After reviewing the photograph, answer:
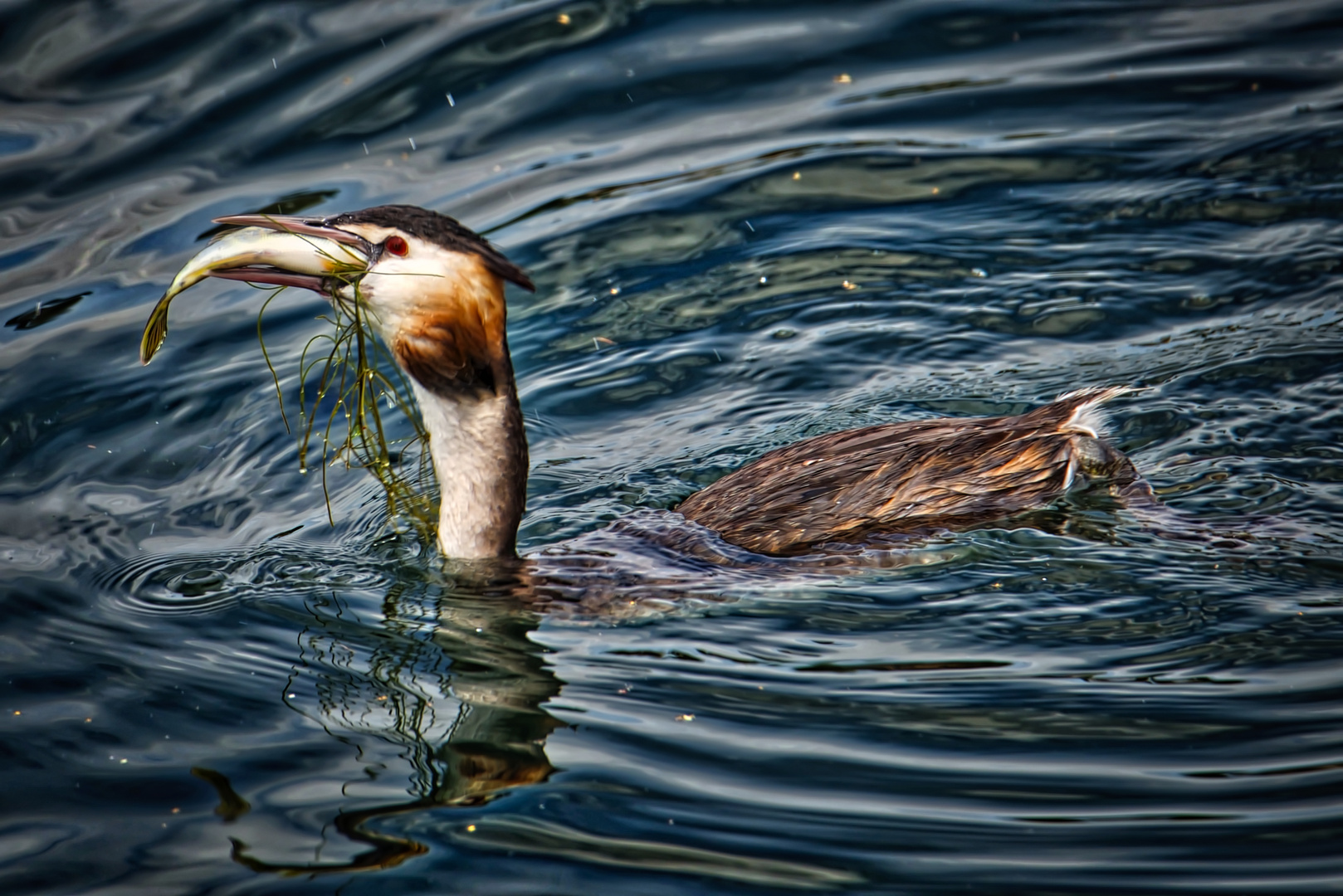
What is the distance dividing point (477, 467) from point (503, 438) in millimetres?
158

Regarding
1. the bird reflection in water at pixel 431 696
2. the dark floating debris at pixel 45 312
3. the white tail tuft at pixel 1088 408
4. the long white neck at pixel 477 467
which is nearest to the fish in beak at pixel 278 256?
the long white neck at pixel 477 467

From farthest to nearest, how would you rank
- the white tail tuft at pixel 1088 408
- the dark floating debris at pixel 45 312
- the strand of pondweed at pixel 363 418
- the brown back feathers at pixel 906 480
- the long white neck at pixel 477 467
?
the dark floating debris at pixel 45 312 < the white tail tuft at pixel 1088 408 < the brown back feathers at pixel 906 480 < the long white neck at pixel 477 467 < the strand of pondweed at pixel 363 418

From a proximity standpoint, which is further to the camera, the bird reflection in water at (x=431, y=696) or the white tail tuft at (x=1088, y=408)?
the white tail tuft at (x=1088, y=408)

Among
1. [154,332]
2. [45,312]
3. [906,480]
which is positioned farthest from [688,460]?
[45,312]

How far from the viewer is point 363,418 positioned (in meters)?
4.88

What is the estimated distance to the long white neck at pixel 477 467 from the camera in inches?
194

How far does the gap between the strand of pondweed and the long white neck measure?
0.11m

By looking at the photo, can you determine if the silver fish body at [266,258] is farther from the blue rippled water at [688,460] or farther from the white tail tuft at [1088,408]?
the white tail tuft at [1088,408]

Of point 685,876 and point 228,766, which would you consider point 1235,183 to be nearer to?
point 685,876

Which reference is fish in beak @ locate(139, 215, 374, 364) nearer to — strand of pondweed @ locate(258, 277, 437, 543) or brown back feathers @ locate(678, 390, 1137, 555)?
strand of pondweed @ locate(258, 277, 437, 543)

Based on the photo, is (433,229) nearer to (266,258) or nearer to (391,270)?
(391,270)

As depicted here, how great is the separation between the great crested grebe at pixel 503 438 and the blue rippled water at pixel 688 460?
0.14 meters

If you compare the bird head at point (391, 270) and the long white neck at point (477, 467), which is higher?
the bird head at point (391, 270)

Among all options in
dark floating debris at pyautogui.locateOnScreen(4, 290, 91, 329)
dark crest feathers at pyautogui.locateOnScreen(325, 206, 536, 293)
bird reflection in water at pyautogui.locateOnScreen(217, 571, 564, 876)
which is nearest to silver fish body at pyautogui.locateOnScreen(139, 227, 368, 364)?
dark crest feathers at pyautogui.locateOnScreen(325, 206, 536, 293)
